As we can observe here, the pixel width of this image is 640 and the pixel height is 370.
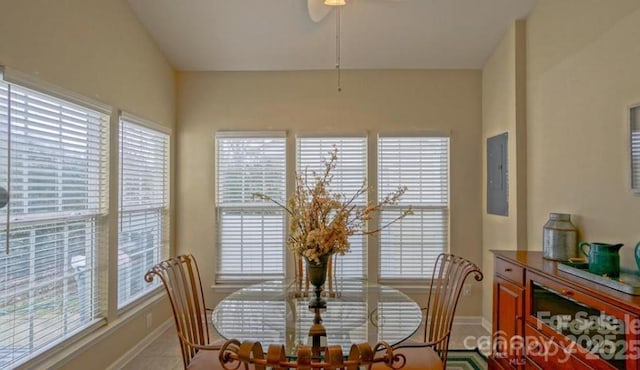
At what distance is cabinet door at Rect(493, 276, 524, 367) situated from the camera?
8.27 feet

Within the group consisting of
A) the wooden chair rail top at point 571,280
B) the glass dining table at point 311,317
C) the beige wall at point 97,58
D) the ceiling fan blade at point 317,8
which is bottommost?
the glass dining table at point 311,317

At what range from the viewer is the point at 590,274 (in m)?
2.03

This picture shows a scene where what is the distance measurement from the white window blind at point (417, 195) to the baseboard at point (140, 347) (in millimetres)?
2295

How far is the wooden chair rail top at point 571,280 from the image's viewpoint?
5.63ft

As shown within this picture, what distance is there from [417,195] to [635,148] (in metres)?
2.12

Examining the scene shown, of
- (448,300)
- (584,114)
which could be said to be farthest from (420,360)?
(584,114)

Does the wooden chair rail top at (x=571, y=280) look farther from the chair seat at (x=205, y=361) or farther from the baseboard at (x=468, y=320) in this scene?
the chair seat at (x=205, y=361)

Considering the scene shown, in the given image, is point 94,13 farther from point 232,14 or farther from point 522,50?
point 522,50

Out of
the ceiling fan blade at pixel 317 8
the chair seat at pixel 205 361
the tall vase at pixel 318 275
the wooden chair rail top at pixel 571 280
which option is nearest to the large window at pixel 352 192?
the wooden chair rail top at pixel 571 280

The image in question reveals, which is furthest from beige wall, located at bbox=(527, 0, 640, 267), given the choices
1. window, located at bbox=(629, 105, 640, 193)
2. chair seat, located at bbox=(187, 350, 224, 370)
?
chair seat, located at bbox=(187, 350, 224, 370)

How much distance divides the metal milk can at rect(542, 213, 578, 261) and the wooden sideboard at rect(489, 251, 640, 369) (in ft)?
0.31

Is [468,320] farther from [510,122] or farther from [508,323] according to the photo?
[510,122]

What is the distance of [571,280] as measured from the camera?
2.06m

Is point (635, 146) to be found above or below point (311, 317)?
above
